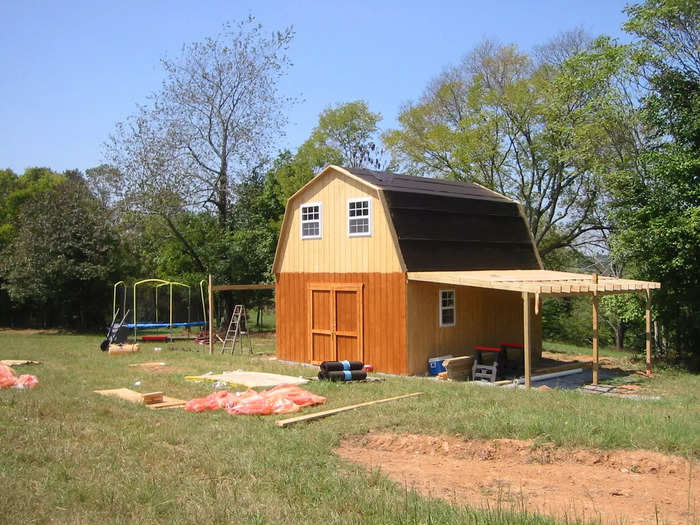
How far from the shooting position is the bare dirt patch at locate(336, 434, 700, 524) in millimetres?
5727

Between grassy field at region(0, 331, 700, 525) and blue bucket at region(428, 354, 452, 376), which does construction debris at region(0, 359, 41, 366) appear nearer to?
grassy field at region(0, 331, 700, 525)

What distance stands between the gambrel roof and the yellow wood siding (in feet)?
0.86

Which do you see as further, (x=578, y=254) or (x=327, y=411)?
(x=578, y=254)

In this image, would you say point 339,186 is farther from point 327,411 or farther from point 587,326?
point 587,326

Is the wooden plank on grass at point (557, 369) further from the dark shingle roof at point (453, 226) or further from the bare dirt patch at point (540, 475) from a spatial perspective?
the bare dirt patch at point (540, 475)

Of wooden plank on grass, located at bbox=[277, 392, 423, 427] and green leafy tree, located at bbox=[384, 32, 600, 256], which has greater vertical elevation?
green leafy tree, located at bbox=[384, 32, 600, 256]

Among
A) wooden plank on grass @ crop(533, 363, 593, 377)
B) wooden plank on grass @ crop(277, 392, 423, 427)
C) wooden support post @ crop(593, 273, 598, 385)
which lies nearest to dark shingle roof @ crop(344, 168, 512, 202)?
wooden support post @ crop(593, 273, 598, 385)

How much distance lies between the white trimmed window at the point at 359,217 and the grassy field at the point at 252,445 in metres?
4.20

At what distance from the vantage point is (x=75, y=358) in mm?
18156

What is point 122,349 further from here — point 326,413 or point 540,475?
point 540,475

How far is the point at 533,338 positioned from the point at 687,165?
19.4 feet

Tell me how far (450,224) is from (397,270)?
2398mm

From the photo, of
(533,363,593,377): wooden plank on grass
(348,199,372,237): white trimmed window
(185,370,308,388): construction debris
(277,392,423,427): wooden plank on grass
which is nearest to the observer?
(277,392,423,427): wooden plank on grass

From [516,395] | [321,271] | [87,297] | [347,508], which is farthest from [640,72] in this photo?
[87,297]
